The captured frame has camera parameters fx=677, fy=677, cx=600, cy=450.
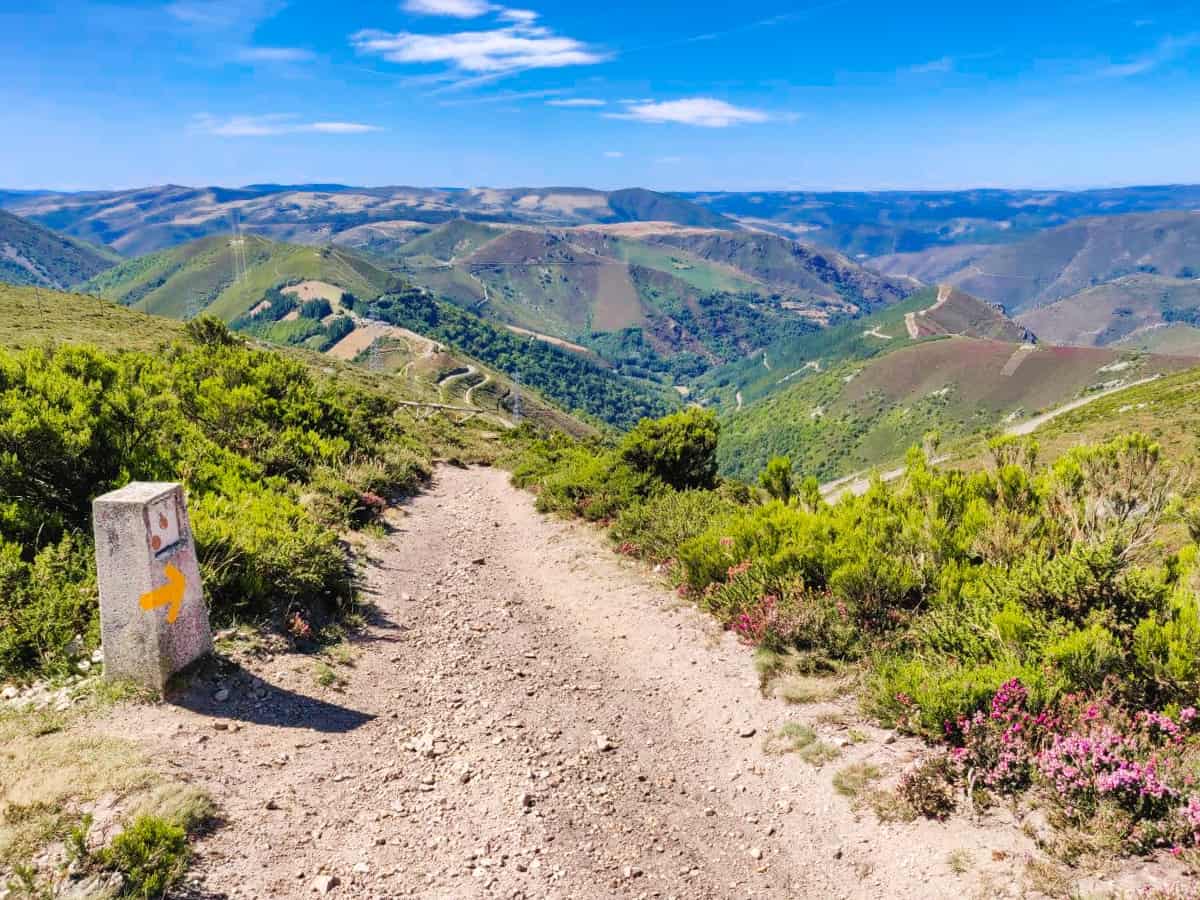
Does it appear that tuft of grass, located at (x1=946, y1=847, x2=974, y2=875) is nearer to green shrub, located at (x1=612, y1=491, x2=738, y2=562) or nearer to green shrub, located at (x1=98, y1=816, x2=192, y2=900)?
green shrub, located at (x1=98, y1=816, x2=192, y2=900)

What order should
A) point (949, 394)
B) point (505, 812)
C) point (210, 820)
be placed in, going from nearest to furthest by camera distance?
point (210, 820)
point (505, 812)
point (949, 394)

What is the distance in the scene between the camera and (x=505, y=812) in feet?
19.3

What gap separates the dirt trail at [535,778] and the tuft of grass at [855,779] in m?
0.14

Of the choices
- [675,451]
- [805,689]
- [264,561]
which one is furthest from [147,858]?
[675,451]

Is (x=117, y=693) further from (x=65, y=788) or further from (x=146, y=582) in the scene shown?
(x=65, y=788)

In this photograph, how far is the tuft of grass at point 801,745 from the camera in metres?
6.48

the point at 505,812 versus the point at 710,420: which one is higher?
the point at 710,420

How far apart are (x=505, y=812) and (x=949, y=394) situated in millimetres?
173174

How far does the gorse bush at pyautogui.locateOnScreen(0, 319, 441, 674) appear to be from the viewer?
753cm

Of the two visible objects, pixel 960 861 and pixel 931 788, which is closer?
pixel 960 861

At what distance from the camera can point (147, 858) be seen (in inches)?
171

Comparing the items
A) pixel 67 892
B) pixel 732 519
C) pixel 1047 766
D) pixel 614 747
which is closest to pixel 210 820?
pixel 67 892

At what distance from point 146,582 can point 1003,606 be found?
860cm

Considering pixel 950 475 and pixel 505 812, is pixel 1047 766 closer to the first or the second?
pixel 505 812
